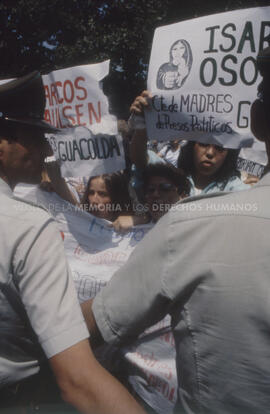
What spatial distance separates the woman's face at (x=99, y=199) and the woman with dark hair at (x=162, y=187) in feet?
1.13

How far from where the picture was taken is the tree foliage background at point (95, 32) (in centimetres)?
1059

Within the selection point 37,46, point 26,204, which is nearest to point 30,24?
point 37,46

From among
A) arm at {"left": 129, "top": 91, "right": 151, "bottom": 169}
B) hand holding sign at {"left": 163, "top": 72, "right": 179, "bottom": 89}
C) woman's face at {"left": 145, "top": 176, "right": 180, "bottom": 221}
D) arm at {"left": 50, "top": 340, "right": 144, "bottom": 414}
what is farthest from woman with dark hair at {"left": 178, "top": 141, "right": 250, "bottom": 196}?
arm at {"left": 50, "top": 340, "right": 144, "bottom": 414}

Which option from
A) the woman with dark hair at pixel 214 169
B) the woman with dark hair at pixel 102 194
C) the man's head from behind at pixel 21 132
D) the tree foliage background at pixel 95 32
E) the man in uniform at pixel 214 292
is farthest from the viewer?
the tree foliage background at pixel 95 32

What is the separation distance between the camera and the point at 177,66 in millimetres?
2500

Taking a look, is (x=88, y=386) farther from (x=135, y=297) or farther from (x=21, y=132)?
(x=21, y=132)

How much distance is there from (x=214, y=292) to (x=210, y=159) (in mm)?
1813

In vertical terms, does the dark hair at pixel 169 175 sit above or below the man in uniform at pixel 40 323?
below

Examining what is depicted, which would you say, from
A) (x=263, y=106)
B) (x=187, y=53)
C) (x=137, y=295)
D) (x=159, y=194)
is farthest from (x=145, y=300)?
(x=187, y=53)

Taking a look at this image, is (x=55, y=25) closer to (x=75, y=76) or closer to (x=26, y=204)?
(x=75, y=76)

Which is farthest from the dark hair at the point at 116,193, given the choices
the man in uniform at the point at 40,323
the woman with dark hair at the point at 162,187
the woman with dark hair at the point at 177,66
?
the man in uniform at the point at 40,323

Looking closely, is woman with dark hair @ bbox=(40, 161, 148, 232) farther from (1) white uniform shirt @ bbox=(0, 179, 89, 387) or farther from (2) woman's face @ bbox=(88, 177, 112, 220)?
(1) white uniform shirt @ bbox=(0, 179, 89, 387)

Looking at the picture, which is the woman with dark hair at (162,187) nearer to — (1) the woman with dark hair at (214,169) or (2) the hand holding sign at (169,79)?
(1) the woman with dark hair at (214,169)

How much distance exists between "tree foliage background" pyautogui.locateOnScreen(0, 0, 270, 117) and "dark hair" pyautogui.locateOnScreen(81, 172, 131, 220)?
7137mm
